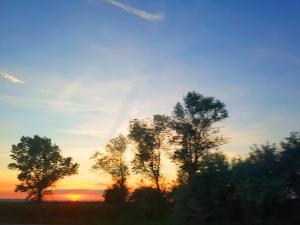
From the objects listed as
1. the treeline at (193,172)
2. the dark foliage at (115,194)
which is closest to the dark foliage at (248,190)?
the treeline at (193,172)

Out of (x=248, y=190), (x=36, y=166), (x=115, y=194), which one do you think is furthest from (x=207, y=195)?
(x=36, y=166)

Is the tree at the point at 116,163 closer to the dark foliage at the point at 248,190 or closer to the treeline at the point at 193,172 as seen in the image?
the treeline at the point at 193,172

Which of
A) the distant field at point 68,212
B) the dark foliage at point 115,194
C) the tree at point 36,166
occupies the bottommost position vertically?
the distant field at point 68,212

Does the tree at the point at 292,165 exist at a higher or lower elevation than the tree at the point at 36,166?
lower

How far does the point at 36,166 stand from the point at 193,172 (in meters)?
55.6

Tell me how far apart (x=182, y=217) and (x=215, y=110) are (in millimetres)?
32650

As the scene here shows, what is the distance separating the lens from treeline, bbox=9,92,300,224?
37.4 m

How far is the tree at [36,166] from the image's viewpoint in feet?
306

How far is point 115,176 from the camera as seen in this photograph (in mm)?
84250

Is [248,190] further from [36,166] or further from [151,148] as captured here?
[36,166]

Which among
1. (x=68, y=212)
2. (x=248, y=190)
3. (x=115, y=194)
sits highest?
(x=115, y=194)

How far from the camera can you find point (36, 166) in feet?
308

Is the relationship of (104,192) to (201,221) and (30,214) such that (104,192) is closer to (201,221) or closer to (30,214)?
(30,214)

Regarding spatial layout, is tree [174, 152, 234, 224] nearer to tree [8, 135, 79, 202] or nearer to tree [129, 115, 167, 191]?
tree [129, 115, 167, 191]
